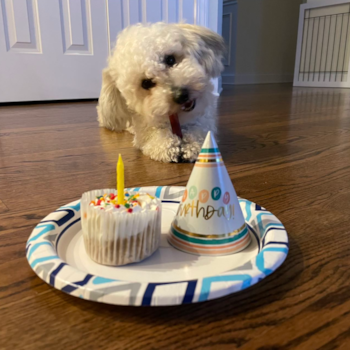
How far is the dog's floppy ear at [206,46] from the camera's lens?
1.17 metres

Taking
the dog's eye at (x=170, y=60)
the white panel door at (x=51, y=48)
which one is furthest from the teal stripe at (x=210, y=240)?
the white panel door at (x=51, y=48)

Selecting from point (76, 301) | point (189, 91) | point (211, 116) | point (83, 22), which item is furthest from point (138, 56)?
point (83, 22)

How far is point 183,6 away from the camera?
2916 mm

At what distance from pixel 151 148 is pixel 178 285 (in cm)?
85

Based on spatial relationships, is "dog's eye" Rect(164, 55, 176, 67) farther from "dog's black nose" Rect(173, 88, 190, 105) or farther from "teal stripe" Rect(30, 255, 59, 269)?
"teal stripe" Rect(30, 255, 59, 269)

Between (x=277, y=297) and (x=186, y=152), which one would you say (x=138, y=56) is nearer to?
(x=186, y=152)

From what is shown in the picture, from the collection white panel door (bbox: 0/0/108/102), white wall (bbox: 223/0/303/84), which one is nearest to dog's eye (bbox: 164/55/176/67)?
white panel door (bbox: 0/0/108/102)

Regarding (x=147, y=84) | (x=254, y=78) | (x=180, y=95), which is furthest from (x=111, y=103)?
(x=254, y=78)

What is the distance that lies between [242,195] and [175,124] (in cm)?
45

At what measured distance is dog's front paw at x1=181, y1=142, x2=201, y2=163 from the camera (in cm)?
118

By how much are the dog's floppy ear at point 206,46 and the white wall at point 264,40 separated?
4.53 meters

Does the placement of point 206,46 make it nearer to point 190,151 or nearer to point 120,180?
point 190,151

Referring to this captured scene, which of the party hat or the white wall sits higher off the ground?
the white wall

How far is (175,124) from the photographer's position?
1.22m
